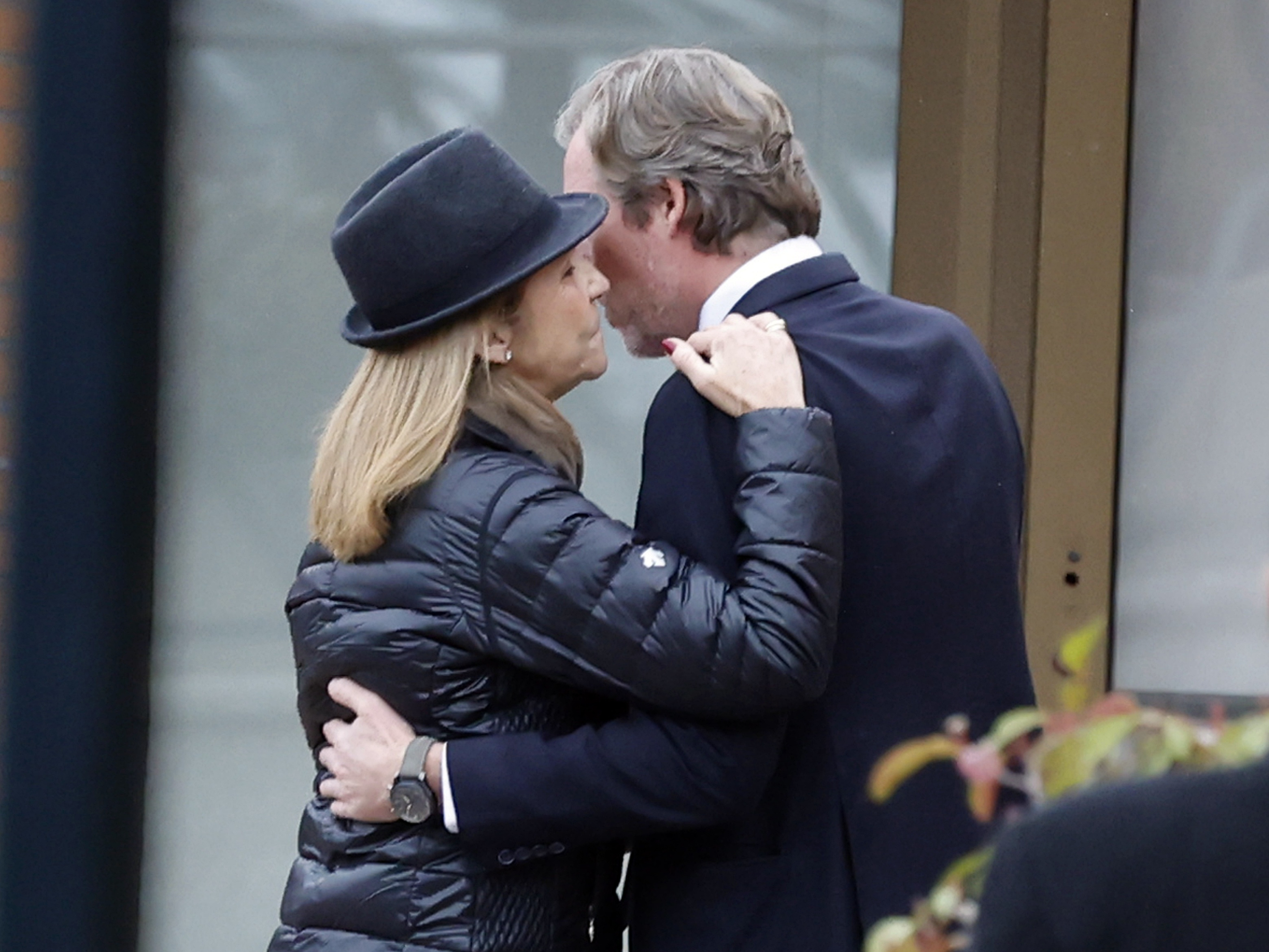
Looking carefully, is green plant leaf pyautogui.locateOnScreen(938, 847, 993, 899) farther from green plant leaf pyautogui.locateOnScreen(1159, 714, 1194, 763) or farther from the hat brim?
the hat brim

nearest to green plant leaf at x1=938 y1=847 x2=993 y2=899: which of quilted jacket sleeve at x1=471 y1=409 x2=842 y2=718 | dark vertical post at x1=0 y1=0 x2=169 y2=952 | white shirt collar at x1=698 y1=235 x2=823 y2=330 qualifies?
dark vertical post at x1=0 y1=0 x2=169 y2=952

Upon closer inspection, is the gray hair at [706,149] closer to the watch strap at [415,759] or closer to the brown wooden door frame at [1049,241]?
the watch strap at [415,759]

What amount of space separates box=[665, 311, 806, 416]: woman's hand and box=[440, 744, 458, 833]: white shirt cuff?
0.48 m

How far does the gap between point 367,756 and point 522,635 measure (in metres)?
0.23

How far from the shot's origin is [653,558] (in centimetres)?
192

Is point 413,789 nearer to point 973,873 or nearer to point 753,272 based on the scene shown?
point 753,272

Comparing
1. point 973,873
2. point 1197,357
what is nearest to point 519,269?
point 973,873

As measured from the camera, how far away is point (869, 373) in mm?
2061

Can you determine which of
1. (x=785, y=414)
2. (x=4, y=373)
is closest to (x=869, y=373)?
(x=785, y=414)

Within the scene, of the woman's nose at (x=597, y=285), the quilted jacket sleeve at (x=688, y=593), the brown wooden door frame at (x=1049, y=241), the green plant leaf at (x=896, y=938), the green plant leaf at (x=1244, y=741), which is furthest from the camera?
the brown wooden door frame at (x=1049, y=241)

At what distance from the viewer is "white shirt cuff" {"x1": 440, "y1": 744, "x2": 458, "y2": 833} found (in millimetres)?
1990

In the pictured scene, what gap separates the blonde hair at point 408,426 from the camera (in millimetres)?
2018

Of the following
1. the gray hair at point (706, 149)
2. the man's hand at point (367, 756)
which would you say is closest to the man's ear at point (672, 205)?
the gray hair at point (706, 149)

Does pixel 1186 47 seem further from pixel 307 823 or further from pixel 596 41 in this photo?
pixel 307 823
